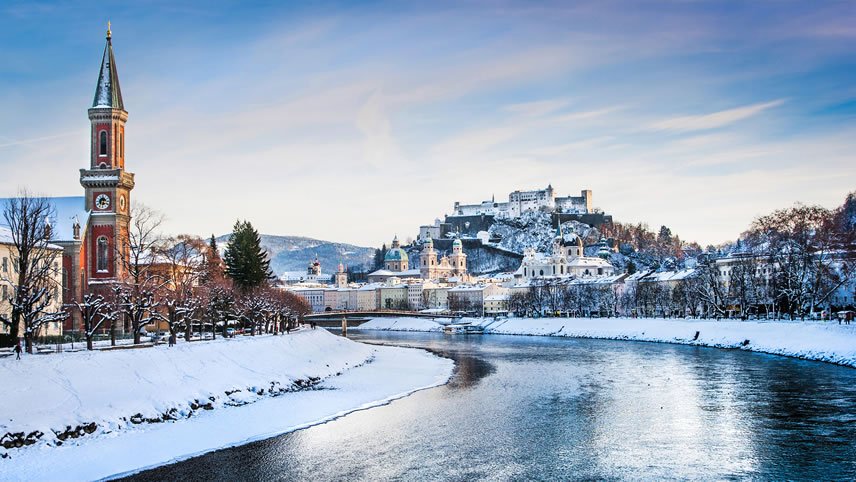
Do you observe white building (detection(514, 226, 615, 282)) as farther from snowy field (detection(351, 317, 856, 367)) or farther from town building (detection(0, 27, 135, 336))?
town building (detection(0, 27, 135, 336))

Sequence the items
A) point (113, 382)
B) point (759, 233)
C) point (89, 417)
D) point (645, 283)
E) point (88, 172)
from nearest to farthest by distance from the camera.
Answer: point (89, 417), point (113, 382), point (88, 172), point (759, 233), point (645, 283)

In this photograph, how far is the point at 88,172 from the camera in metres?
63.0

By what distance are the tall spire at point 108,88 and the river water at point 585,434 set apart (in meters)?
35.8

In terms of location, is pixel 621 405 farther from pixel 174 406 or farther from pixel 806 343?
pixel 806 343

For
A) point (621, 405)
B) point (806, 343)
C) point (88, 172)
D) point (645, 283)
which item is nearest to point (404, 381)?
point (621, 405)


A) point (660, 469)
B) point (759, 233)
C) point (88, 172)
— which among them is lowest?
point (660, 469)

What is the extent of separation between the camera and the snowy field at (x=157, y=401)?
23141mm

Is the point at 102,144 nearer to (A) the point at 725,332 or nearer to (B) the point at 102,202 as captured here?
(B) the point at 102,202

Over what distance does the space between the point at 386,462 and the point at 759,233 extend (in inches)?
2321

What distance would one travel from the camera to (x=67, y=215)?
6147cm

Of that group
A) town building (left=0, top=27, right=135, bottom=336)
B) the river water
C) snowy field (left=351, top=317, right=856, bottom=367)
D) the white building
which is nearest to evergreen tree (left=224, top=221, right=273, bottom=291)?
town building (left=0, top=27, right=135, bottom=336)

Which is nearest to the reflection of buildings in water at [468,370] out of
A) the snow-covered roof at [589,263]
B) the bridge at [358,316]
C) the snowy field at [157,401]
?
the snowy field at [157,401]

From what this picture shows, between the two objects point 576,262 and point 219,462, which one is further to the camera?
point 576,262

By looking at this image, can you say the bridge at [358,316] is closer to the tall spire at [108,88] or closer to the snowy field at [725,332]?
the snowy field at [725,332]
